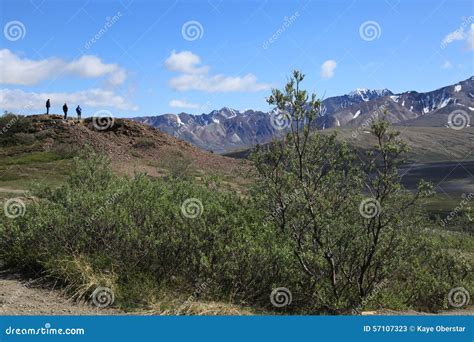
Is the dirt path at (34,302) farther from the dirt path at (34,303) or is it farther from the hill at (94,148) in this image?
the hill at (94,148)

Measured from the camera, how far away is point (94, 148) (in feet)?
167

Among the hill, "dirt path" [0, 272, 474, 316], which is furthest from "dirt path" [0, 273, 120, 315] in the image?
the hill

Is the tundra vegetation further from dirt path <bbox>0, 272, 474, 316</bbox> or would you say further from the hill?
the hill

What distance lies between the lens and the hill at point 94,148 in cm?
4519

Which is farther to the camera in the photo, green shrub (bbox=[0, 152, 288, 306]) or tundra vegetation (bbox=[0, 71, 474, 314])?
green shrub (bbox=[0, 152, 288, 306])

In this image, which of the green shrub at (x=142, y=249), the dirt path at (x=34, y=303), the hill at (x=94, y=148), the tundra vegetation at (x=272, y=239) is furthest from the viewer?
the hill at (x=94, y=148)

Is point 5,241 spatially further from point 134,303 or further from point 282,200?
point 282,200

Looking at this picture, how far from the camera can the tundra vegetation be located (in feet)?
A: 33.9

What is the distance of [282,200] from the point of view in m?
11.0

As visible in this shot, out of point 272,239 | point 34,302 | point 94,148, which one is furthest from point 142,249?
point 94,148

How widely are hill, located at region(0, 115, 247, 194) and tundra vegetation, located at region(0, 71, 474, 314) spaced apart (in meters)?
30.5

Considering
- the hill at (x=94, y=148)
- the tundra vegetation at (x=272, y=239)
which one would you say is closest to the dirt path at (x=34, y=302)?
the tundra vegetation at (x=272, y=239)

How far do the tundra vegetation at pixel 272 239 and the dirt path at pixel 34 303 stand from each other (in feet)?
1.26

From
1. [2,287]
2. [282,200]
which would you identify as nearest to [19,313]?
[2,287]
